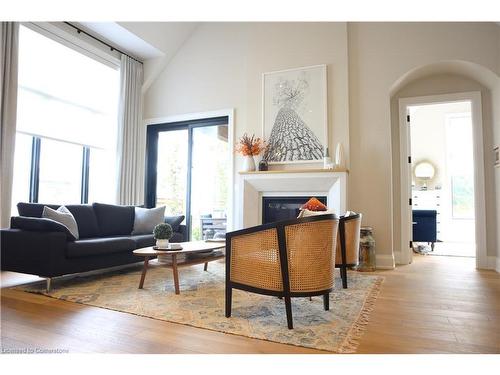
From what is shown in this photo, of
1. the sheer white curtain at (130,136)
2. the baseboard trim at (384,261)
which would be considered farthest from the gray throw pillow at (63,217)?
the baseboard trim at (384,261)

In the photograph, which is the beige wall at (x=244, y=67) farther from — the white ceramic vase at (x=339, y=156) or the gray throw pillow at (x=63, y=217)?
the gray throw pillow at (x=63, y=217)

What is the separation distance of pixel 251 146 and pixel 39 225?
9.51 feet

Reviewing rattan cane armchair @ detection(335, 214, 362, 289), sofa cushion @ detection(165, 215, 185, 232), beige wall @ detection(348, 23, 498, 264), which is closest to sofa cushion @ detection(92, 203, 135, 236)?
sofa cushion @ detection(165, 215, 185, 232)

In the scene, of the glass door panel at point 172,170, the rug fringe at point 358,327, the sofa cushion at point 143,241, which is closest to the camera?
the rug fringe at point 358,327

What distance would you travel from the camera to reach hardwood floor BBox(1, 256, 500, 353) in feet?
5.95

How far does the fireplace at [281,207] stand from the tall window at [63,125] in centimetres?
256

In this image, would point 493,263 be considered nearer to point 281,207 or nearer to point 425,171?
point 281,207

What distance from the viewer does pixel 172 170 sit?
20.5 feet

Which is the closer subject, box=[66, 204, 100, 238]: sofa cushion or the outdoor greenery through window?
box=[66, 204, 100, 238]: sofa cushion

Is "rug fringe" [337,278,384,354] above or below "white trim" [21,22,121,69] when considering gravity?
below

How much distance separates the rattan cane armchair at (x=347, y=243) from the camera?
10.1 ft

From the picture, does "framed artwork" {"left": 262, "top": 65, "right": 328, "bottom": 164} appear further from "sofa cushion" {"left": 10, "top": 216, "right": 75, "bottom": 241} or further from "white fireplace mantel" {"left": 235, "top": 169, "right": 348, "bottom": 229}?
"sofa cushion" {"left": 10, "top": 216, "right": 75, "bottom": 241}

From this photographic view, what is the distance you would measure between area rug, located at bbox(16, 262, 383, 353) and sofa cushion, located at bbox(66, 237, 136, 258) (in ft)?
0.96
